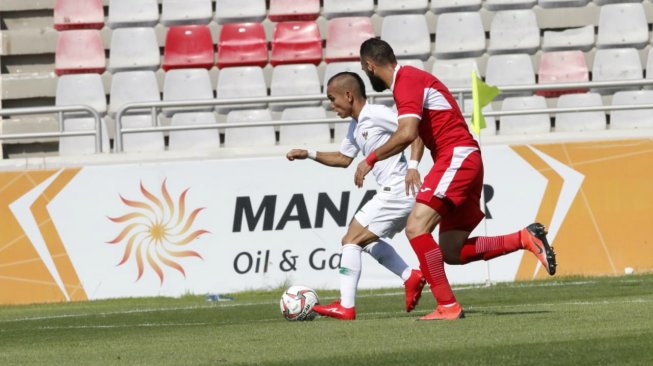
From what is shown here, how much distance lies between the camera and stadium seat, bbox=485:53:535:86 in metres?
19.7

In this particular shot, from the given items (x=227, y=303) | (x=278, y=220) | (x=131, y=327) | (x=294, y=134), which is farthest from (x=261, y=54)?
(x=131, y=327)

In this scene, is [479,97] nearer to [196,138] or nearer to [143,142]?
[196,138]

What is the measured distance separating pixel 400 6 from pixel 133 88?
430cm

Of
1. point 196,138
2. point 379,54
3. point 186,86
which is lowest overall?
point 196,138

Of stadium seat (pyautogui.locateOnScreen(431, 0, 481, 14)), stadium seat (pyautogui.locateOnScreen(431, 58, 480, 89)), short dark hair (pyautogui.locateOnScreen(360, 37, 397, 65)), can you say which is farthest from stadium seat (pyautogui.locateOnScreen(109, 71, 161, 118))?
short dark hair (pyautogui.locateOnScreen(360, 37, 397, 65))

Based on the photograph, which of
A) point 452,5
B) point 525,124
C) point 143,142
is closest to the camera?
point 525,124

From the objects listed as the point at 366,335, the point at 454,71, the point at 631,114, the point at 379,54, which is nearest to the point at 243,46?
the point at 454,71

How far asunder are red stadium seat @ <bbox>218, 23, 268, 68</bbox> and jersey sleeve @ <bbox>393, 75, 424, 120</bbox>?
11.2 m

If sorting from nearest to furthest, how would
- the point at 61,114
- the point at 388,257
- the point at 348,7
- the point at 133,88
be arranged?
the point at 388,257 → the point at 61,114 → the point at 133,88 → the point at 348,7

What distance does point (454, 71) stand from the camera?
19938 millimetres

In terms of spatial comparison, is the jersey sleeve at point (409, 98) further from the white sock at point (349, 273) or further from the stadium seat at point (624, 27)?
the stadium seat at point (624, 27)

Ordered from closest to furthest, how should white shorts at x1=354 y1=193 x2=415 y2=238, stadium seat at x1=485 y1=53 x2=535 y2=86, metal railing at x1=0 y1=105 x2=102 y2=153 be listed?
white shorts at x1=354 y1=193 x2=415 y2=238 → metal railing at x1=0 y1=105 x2=102 y2=153 → stadium seat at x1=485 y1=53 x2=535 y2=86

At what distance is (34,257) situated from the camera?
16.9m

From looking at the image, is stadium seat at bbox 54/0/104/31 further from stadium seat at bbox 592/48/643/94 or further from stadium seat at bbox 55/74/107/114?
stadium seat at bbox 592/48/643/94
